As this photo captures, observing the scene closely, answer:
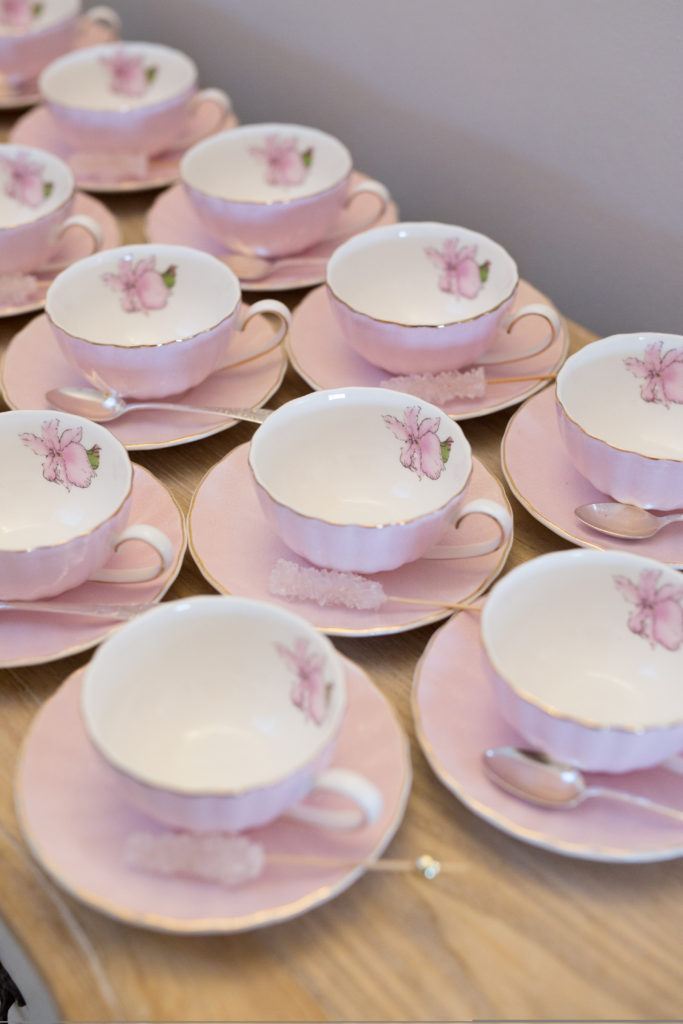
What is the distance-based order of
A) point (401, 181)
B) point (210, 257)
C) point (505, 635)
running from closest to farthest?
point (505, 635) < point (210, 257) < point (401, 181)

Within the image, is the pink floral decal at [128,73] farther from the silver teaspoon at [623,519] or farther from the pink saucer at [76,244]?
the silver teaspoon at [623,519]

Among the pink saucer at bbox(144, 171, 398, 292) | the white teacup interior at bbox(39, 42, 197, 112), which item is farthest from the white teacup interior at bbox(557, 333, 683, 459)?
the white teacup interior at bbox(39, 42, 197, 112)

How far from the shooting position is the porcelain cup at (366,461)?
32.9 inches

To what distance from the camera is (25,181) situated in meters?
1.27

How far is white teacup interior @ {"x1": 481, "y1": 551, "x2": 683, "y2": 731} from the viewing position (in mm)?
727

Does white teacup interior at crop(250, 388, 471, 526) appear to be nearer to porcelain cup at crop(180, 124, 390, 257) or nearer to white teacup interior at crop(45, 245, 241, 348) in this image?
white teacup interior at crop(45, 245, 241, 348)

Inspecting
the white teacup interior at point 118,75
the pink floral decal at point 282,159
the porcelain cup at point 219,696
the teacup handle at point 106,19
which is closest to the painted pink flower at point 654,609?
the porcelain cup at point 219,696

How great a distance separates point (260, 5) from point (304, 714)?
1251mm

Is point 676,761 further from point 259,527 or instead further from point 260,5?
point 260,5

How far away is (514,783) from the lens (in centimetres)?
67

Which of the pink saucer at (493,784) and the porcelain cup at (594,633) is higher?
the porcelain cup at (594,633)

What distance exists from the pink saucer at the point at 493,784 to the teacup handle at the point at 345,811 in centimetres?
7

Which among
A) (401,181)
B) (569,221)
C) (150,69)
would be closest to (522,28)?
(569,221)

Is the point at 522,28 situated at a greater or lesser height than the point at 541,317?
greater
